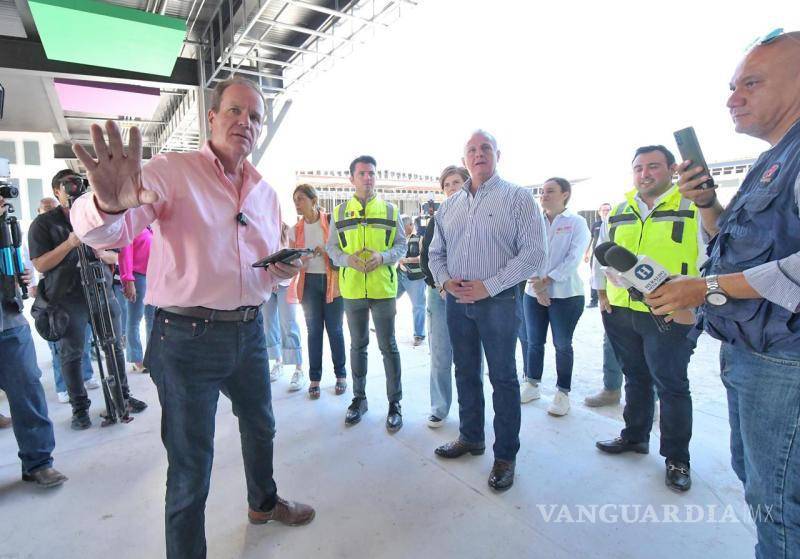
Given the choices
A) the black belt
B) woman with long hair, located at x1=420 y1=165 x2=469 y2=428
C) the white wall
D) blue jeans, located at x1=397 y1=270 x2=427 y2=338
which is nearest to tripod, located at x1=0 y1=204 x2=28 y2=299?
the black belt

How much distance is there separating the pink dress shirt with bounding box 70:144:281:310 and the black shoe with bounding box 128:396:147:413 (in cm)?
228

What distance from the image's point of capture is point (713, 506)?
2.05m

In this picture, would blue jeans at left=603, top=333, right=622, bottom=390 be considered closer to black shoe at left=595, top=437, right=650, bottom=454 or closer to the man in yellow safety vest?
black shoe at left=595, top=437, right=650, bottom=454

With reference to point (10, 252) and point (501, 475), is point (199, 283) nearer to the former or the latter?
point (10, 252)

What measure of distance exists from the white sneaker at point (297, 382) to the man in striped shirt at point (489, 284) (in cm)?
166

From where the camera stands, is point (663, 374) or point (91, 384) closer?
point (663, 374)

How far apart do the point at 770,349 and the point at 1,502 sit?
3.36m

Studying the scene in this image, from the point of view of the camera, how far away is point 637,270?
1.29 meters

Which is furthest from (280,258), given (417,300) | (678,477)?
(417,300)

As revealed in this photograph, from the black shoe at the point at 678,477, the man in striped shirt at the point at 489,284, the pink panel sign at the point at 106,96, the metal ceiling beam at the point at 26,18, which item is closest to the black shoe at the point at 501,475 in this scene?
the man in striped shirt at the point at 489,284

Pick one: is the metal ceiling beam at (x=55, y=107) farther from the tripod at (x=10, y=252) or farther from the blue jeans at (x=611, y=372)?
the blue jeans at (x=611, y=372)

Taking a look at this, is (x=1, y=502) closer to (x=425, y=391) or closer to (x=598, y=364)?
(x=425, y=391)

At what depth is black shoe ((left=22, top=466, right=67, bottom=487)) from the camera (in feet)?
7.45

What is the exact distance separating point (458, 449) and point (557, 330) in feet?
4.37
